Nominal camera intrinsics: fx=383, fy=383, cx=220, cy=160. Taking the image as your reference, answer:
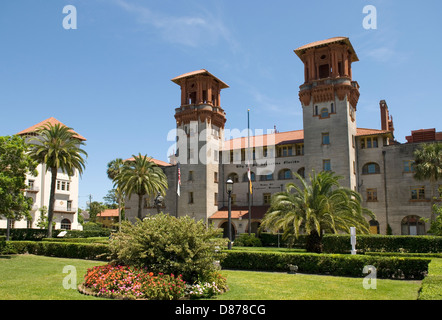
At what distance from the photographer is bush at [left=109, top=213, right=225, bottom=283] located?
15.0 m

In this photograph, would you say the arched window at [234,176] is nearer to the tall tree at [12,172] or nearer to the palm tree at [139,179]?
the palm tree at [139,179]

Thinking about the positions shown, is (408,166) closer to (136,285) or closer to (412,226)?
(412,226)

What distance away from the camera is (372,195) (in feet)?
154

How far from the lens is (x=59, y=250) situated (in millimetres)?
30578

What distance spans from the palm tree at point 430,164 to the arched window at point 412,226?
10.5ft

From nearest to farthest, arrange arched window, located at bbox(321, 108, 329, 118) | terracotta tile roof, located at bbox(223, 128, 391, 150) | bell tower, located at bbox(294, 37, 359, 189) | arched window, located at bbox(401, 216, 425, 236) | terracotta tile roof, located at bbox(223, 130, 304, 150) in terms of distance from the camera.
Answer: arched window, located at bbox(401, 216, 425, 236) < bell tower, located at bbox(294, 37, 359, 189) < arched window, located at bbox(321, 108, 329, 118) < terracotta tile roof, located at bbox(223, 128, 391, 150) < terracotta tile roof, located at bbox(223, 130, 304, 150)

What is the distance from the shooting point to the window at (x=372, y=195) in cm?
4669

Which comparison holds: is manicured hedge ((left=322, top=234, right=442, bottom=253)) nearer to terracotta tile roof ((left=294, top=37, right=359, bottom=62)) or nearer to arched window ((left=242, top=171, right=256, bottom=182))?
arched window ((left=242, top=171, right=256, bottom=182))

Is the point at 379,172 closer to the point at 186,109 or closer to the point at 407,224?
the point at 407,224

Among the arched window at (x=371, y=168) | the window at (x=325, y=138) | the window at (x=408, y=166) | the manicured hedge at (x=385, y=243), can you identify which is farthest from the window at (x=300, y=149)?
the manicured hedge at (x=385, y=243)

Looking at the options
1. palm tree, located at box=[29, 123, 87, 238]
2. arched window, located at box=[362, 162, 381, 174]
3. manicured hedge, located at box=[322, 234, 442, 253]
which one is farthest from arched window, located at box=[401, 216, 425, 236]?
palm tree, located at box=[29, 123, 87, 238]

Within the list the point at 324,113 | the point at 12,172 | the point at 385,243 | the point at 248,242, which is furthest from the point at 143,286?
the point at 324,113

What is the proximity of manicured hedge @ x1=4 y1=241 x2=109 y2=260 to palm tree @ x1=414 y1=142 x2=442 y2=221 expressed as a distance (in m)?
33.8
